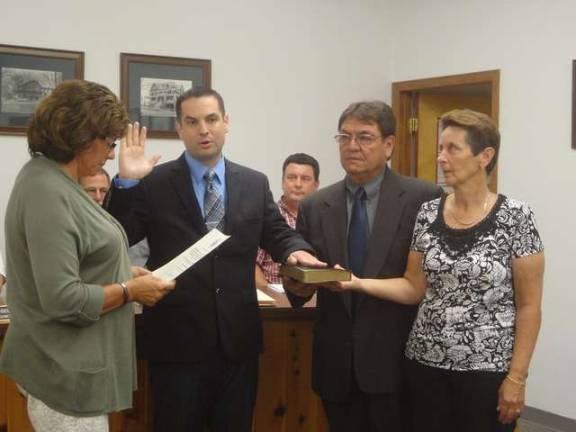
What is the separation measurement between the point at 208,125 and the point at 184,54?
95.4 inches

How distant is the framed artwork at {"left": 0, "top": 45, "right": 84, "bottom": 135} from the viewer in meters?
4.05

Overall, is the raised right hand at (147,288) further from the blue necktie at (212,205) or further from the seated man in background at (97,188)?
the seated man in background at (97,188)

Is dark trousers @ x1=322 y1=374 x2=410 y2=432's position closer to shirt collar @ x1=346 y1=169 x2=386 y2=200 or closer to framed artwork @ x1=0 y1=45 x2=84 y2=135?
shirt collar @ x1=346 y1=169 x2=386 y2=200

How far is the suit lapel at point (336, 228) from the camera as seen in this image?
2.25 metres

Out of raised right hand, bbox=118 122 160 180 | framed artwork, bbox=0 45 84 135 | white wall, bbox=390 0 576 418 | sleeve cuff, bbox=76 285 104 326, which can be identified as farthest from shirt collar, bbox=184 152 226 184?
white wall, bbox=390 0 576 418

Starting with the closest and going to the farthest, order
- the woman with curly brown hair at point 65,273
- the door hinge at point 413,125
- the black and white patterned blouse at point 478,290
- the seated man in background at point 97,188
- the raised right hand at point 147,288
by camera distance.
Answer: the woman with curly brown hair at point 65,273 → the raised right hand at point 147,288 → the black and white patterned blouse at point 478,290 → the seated man in background at point 97,188 → the door hinge at point 413,125

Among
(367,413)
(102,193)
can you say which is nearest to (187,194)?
(367,413)

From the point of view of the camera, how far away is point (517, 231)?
2.01 meters

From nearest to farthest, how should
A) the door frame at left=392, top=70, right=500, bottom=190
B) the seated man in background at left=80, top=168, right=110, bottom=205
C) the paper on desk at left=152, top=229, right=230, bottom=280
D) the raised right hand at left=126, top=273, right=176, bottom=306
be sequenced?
1. the raised right hand at left=126, top=273, right=176, bottom=306
2. the paper on desk at left=152, top=229, right=230, bottom=280
3. the seated man in background at left=80, top=168, right=110, bottom=205
4. the door frame at left=392, top=70, right=500, bottom=190

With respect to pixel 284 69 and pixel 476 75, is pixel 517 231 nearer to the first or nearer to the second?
pixel 476 75

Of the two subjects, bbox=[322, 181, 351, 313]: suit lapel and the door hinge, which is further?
the door hinge

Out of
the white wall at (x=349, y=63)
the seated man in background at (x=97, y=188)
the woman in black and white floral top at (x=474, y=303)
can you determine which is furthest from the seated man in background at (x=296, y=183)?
the woman in black and white floral top at (x=474, y=303)

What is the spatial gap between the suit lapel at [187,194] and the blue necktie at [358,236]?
1.54 ft

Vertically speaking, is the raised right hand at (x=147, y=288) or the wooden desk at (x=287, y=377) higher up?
the raised right hand at (x=147, y=288)
